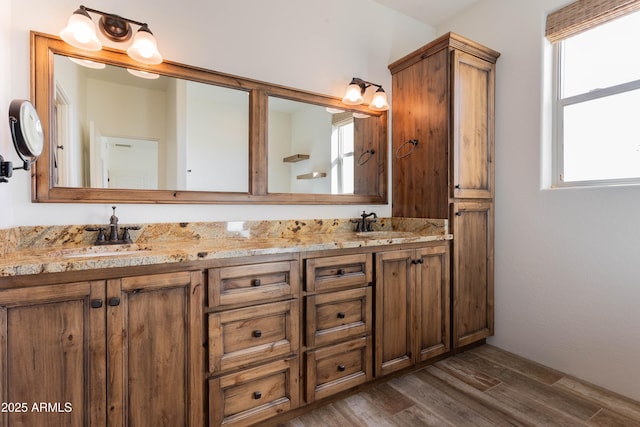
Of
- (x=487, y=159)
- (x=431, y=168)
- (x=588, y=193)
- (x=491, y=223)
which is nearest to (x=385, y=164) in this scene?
(x=431, y=168)

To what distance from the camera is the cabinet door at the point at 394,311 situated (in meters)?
1.83

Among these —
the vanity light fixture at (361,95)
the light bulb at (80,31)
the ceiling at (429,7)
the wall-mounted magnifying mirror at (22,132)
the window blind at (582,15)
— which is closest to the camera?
the wall-mounted magnifying mirror at (22,132)

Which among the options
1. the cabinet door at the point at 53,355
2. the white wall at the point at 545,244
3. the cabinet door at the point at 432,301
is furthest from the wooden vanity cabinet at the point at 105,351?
the white wall at the point at 545,244

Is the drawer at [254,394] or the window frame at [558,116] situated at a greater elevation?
the window frame at [558,116]

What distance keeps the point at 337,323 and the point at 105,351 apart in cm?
107

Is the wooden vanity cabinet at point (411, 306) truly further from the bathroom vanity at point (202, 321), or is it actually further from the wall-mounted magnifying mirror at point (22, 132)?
the wall-mounted magnifying mirror at point (22, 132)

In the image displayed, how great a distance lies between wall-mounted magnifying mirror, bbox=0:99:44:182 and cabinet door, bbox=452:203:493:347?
235 centimetres

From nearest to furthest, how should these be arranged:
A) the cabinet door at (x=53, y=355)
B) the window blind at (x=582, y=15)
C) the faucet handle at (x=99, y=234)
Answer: the cabinet door at (x=53, y=355)
the faucet handle at (x=99, y=234)
the window blind at (x=582, y=15)

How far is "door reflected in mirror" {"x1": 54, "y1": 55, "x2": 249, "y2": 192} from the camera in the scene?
156 centimetres

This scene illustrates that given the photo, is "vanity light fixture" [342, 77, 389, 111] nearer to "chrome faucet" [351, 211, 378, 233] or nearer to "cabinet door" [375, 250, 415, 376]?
"chrome faucet" [351, 211, 378, 233]

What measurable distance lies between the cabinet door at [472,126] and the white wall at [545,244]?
0.09 meters

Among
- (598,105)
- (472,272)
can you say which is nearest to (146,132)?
(472,272)

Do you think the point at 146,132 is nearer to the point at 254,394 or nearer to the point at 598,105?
the point at 254,394

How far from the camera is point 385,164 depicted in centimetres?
261
